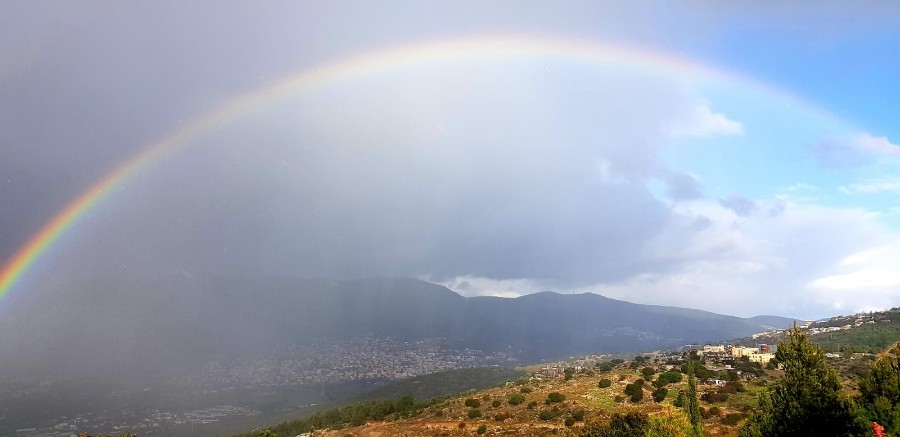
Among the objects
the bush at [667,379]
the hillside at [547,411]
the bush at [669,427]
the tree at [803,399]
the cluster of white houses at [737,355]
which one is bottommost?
the cluster of white houses at [737,355]

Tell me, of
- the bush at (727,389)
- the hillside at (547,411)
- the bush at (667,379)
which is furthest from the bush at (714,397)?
the bush at (667,379)

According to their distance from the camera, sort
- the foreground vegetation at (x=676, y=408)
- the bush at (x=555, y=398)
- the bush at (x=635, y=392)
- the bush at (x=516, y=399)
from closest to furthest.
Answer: the foreground vegetation at (x=676, y=408)
the bush at (x=635, y=392)
the bush at (x=555, y=398)
the bush at (x=516, y=399)

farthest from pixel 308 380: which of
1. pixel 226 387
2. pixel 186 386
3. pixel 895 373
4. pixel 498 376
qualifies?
pixel 895 373

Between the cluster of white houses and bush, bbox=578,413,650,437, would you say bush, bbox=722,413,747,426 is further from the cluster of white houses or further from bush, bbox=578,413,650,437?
the cluster of white houses

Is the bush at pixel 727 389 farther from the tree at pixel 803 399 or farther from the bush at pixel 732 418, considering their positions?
the tree at pixel 803 399

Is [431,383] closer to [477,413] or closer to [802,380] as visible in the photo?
[477,413]

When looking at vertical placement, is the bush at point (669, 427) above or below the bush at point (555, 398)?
above

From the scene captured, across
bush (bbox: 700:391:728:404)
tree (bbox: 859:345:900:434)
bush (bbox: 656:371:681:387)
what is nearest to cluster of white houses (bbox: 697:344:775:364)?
bush (bbox: 656:371:681:387)
